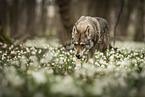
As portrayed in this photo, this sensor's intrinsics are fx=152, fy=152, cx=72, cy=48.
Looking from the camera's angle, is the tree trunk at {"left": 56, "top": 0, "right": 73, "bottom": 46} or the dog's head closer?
the dog's head

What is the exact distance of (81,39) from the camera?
5.73 metres

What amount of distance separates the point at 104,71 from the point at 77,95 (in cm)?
265

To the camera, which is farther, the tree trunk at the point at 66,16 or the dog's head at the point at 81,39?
the tree trunk at the point at 66,16

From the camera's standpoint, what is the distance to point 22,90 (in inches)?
132

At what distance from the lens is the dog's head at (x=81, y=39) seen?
567 centimetres

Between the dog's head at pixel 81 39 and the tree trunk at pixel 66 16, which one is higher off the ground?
the tree trunk at pixel 66 16

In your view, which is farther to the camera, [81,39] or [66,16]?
[66,16]

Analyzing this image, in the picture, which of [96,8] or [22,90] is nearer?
[22,90]

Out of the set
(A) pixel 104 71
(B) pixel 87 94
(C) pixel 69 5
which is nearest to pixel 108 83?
(B) pixel 87 94

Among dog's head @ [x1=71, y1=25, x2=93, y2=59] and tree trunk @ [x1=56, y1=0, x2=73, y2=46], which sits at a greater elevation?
tree trunk @ [x1=56, y1=0, x2=73, y2=46]

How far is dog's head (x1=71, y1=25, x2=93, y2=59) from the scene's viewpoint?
5672mm

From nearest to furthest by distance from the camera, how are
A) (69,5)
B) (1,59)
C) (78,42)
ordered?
(78,42) → (1,59) → (69,5)

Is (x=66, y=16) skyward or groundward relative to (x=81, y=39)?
skyward

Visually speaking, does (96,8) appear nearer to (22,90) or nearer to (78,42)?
(78,42)
